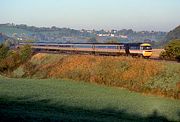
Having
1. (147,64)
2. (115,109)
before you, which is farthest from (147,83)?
(115,109)

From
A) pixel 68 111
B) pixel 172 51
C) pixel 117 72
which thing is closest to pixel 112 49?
pixel 172 51

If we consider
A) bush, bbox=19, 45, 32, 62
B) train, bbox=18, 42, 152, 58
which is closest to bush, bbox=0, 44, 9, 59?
bush, bbox=19, 45, 32, 62

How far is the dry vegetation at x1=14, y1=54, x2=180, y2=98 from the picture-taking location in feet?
147

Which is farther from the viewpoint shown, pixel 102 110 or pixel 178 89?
pixel 178 89

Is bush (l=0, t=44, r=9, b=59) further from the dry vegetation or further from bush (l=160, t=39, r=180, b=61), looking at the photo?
bush (l=160, t=39, r=180, b=61)

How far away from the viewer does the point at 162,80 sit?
1790 inches

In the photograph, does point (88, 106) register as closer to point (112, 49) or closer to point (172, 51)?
point (172, 51)

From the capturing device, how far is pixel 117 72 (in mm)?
53812

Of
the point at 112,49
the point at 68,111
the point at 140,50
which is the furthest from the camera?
the point at 112,49

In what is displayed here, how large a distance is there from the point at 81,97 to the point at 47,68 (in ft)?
113

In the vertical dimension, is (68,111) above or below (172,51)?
below

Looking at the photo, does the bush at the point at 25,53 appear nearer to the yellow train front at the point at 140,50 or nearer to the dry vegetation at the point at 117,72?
the dry vegetation at the point at 117,72

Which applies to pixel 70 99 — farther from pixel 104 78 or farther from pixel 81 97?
pixel 104 78

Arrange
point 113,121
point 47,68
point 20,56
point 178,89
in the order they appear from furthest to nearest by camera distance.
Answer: point 20,56 < point 47,68 < point 178,89 < point 113,121
